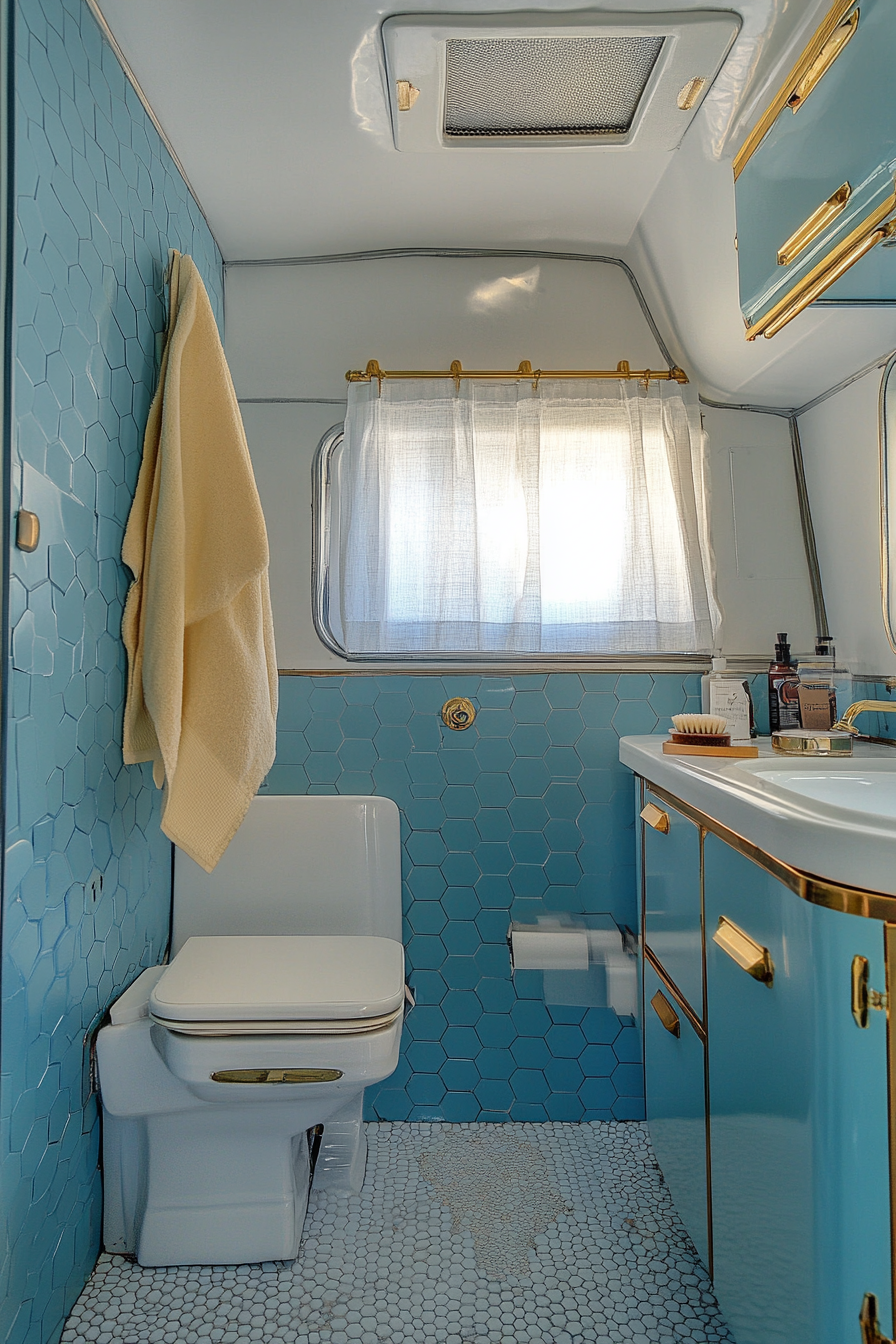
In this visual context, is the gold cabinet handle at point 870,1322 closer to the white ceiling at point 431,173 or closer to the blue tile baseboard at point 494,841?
the blue tile baseboard at point 494,841

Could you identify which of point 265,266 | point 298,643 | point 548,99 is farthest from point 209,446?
point 548,99

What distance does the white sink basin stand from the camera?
1.24 meters

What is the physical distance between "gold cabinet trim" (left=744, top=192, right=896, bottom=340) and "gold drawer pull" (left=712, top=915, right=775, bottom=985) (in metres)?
0.99

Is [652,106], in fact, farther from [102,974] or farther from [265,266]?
[102,974]

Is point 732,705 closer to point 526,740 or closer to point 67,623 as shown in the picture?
point 526,740

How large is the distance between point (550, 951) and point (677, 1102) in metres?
0.46

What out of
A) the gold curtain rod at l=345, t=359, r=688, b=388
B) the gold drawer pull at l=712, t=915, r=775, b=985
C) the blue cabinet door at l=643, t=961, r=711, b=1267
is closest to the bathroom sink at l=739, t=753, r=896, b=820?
the gold drawer pull at l=712, t=915, r=775, b=985

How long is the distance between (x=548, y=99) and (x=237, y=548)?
3.48 ft

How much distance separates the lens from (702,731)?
5.41 feet

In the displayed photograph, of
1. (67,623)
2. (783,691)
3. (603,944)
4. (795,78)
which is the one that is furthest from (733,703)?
(67,623)

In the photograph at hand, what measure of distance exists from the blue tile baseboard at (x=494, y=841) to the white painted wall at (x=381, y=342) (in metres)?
0.22

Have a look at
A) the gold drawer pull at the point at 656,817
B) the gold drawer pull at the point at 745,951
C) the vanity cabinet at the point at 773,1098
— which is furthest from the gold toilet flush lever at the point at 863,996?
the gold drawer pull at the point at 656,817

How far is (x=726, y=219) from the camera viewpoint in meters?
1.70

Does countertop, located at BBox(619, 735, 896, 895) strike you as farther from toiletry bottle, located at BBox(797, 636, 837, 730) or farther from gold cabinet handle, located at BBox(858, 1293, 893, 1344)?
gold cabinet handle, located at BBox(858, 1293, 893, 1344)
